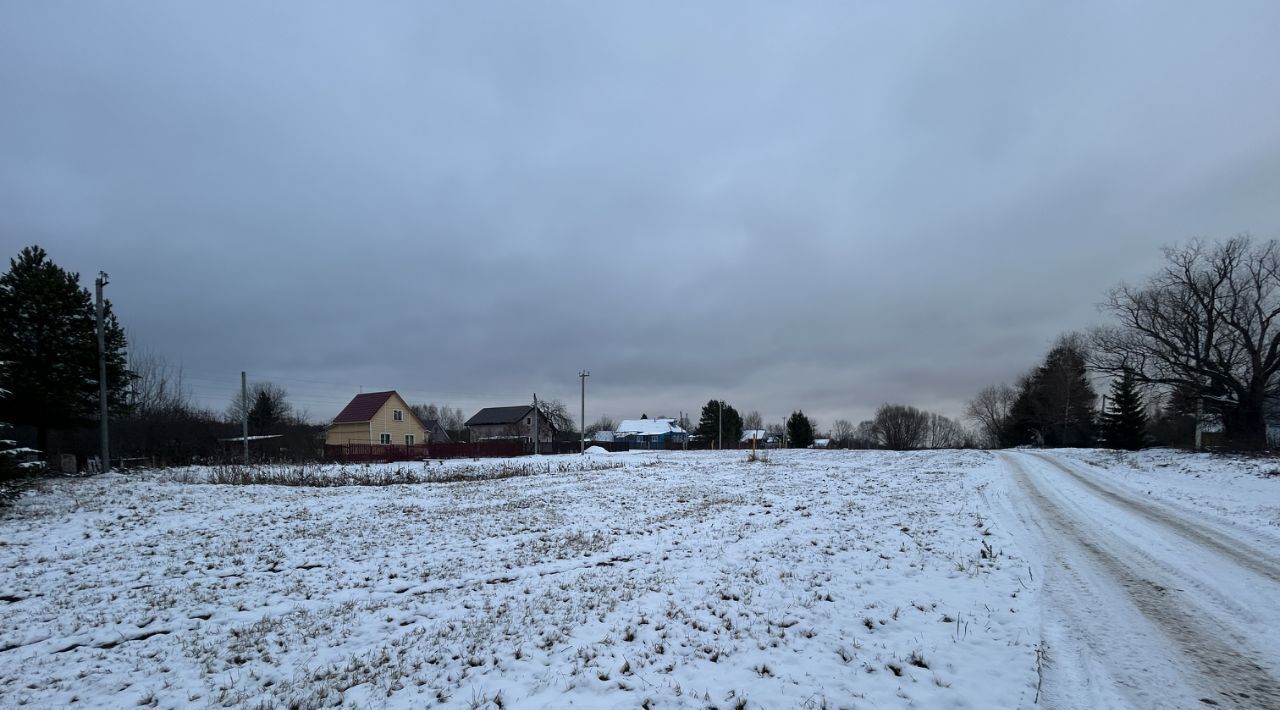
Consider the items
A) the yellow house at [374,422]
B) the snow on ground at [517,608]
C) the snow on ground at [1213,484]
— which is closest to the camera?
the snow on ground at [517,608]

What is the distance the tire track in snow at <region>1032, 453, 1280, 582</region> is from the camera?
7648 millimetres

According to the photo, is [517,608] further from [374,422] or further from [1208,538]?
[374,422]

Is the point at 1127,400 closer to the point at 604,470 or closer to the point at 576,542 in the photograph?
the point at 604,470

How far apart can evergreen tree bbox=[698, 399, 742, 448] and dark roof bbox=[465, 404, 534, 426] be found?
28921 mm

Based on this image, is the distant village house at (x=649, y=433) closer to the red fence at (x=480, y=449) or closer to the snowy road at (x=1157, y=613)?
the red fence at (x=480, y=449)

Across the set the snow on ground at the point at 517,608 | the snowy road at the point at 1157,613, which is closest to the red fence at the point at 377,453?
the snow on ground at the point at 517,608

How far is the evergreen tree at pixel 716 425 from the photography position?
289ft

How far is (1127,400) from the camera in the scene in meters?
43.3

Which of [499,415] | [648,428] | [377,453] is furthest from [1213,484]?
[648,428]

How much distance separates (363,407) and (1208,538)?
58991 millimetres

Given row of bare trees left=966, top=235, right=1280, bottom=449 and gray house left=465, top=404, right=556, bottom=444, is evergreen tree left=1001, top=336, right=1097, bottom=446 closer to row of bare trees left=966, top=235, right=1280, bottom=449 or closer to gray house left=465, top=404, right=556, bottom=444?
row of bare trees left=966, top=235, right=1280, bottom=449

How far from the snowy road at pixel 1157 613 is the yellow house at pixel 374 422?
52.3 m

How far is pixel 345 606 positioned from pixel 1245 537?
48.8ft

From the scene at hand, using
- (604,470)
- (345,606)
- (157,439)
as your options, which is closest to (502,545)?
(345,606)
